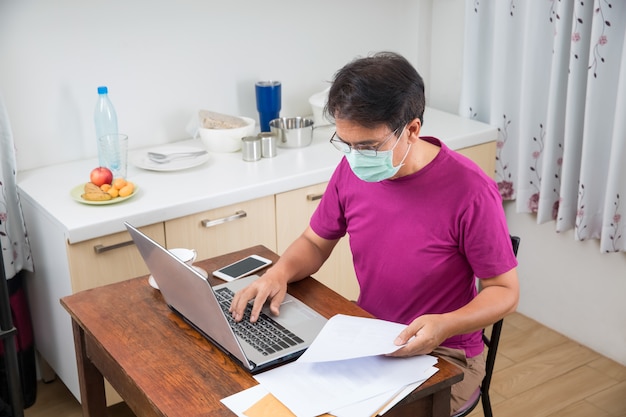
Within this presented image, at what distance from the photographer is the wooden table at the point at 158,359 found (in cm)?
157

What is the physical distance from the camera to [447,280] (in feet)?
6.31

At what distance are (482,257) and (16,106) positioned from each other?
1.73 metres

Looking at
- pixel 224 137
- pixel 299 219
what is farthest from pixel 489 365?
pixel 224 137

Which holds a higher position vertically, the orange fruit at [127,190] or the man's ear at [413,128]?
the man's ear at [413,128]

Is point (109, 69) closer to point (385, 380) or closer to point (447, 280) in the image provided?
point (447, 280)

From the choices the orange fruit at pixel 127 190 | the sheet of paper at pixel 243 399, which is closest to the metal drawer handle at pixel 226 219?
the orange fruit at pixel 127 190

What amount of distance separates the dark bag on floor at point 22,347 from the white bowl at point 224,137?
813 millimetres

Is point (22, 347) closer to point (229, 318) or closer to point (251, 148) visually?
point (251, 148)

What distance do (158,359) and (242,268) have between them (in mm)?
458

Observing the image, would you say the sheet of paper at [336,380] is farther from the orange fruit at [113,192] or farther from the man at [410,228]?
the orange fruit at [113,192]

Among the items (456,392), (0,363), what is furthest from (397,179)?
(0,363)

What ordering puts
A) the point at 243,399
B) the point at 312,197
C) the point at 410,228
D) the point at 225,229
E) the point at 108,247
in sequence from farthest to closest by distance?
the point at 312,197
the point at 225,229
the point at 108,247
the point at 410,228
the point at 243,399

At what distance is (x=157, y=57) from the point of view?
295cm

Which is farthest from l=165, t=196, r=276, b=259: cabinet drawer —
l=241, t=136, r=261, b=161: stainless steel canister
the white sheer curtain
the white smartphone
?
Answer: the white sheer curtain
